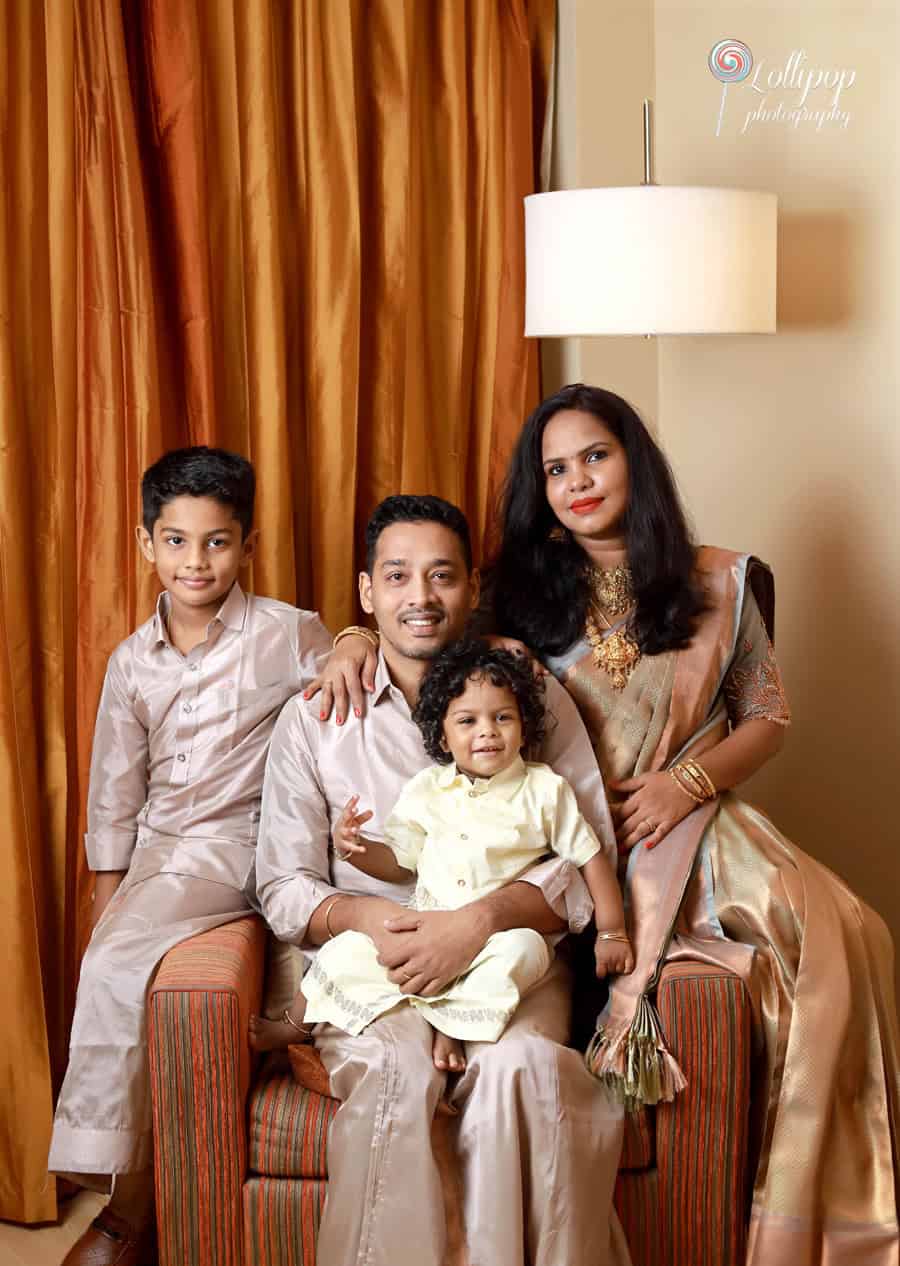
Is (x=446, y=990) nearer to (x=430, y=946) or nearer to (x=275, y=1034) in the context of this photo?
(x=430, y=946)

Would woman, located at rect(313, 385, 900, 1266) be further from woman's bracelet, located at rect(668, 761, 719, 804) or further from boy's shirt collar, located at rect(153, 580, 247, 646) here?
boy's shirt collar, located at rect(153, 580, 247, 646)

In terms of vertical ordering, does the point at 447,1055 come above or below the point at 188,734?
below

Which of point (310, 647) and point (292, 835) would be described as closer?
point (292, 835)

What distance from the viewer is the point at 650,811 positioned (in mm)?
2373

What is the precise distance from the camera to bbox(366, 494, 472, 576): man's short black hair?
237 centimetres

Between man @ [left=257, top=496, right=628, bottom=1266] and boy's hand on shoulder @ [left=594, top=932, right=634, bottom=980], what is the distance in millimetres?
55

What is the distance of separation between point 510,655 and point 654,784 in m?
0.37

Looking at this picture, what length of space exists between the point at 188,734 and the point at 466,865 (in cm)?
63

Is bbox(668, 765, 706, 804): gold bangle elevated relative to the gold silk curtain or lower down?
lower down

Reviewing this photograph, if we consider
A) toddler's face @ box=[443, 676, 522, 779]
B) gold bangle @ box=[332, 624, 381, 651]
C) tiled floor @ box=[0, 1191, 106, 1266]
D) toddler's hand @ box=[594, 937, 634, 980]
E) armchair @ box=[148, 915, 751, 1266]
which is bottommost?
tiled floor @ box=[0, 1191, 106, 1266]

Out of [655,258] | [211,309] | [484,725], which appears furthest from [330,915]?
[655,258]

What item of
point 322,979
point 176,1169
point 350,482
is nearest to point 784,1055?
point 322,979

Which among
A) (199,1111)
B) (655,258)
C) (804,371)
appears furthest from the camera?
(804,371)

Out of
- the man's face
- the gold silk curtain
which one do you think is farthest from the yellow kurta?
the gold silk curtain
